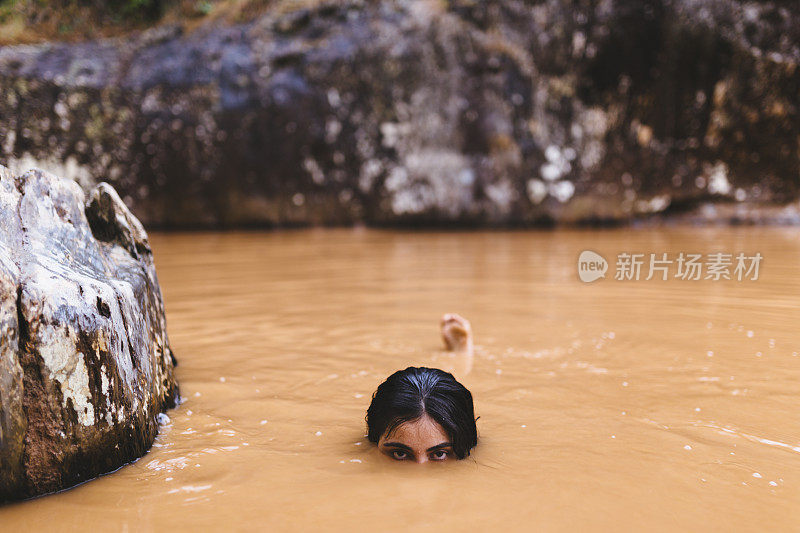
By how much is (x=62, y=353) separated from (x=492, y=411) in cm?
150

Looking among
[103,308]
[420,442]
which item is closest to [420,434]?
[420,442]

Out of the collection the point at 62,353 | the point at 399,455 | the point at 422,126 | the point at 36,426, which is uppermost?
the point at 422,126

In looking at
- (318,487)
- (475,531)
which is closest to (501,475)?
(475,531)

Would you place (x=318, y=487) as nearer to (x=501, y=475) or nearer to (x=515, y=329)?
(x=501, y=475)

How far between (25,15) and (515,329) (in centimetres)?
1136

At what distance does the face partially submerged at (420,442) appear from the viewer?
189 cm

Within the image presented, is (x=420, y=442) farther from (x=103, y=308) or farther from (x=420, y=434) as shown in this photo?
(x=103, y=308)

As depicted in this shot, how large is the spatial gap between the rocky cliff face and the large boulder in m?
6.79

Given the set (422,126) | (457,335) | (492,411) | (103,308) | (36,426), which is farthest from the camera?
(422,126)

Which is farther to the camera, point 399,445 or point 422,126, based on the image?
point 422,126

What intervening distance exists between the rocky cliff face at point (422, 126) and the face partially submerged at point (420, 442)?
714 centimetres

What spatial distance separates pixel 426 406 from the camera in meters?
1.93

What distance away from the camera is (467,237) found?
823 cm

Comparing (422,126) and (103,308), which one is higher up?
(422,126)
